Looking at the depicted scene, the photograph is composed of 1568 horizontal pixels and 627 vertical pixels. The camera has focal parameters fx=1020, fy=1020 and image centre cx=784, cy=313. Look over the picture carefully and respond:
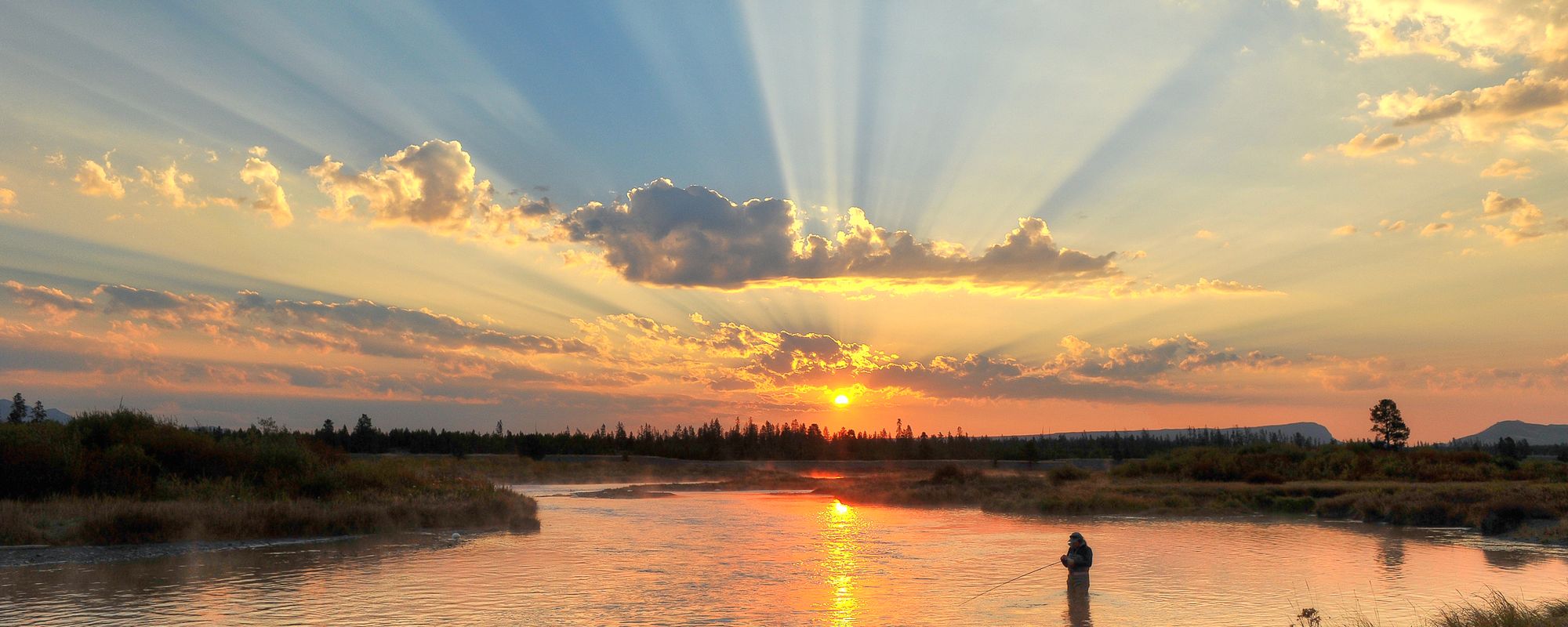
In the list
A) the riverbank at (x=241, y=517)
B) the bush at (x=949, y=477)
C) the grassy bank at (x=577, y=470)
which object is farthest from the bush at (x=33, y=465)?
the grassy bank at (x=577, y=470)

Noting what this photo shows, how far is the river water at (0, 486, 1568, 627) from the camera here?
20.0 meters

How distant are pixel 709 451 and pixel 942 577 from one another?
140935 mm

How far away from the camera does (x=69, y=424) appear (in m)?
38.4

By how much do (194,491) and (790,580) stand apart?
73.8 ft

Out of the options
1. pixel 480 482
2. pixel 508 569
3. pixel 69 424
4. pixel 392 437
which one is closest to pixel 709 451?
pixel 392 437

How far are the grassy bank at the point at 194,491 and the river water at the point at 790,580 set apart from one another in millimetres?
2234

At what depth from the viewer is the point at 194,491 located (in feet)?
115

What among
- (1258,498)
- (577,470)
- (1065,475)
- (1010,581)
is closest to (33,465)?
(1010,581)

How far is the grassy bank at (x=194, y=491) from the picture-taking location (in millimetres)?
29953

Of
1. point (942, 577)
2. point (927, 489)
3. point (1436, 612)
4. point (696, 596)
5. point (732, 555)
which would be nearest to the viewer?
point (1436, 612)

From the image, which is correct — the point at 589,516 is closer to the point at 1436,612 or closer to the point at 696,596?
the point at 696,596

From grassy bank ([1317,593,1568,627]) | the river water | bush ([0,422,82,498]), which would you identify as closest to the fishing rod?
the river water

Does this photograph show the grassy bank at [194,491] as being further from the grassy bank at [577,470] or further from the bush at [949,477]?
the grassy bank at [577,470]

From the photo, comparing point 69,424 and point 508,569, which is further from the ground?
point 69,424
